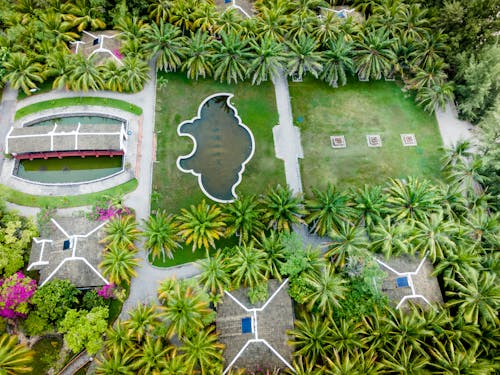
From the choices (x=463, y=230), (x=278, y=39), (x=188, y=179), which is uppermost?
(x=278, y=39)

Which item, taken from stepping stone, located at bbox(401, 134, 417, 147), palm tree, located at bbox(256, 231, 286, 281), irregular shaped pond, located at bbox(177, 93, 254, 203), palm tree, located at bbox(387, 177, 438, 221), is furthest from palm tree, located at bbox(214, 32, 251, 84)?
palm tree, located at bbox(387, 177, 438, 221)

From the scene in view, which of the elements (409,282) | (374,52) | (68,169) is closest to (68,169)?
(68,169)

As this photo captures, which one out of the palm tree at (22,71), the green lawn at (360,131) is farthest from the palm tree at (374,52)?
the palm tree at (22,71)

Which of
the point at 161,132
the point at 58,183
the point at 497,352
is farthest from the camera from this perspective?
the point at 161,132

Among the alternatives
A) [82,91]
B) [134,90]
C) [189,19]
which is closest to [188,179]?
[134,90]

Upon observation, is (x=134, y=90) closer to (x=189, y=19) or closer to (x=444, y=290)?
(x=189, y=19)

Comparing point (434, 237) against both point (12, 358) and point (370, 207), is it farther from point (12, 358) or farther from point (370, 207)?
point (12, 358)
